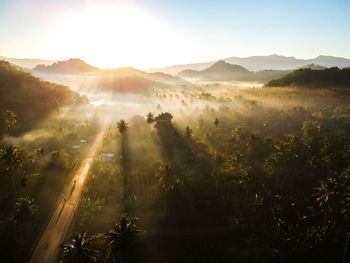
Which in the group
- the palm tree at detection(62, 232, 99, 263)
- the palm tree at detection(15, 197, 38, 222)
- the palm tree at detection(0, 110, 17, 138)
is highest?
the palm tree at detection(0, 110, 17, 138)

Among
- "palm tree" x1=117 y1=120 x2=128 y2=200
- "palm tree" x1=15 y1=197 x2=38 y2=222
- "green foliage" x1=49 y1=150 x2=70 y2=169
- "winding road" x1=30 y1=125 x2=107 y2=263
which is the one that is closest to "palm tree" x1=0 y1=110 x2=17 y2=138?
"green foliage" x1=49 y1=150 x2=70 y2=169

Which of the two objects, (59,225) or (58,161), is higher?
(58,161)

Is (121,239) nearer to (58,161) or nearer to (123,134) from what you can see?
(58,161)

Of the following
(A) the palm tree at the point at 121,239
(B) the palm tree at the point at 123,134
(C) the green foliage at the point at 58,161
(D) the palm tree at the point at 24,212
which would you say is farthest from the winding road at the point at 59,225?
(A) the palm tree at the point at 121,239

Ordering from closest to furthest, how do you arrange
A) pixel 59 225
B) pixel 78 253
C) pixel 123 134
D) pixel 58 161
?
pixel 78 253 < pixel 59 225 < pixel 58 161 < pixel 123 134

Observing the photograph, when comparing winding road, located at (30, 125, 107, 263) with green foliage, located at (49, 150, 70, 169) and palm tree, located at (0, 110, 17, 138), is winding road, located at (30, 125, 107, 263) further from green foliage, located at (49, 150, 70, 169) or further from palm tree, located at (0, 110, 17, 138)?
palm tree, located at (0, 110, 17, 138)

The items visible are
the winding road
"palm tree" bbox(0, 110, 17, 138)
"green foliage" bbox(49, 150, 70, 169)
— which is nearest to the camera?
the winding road

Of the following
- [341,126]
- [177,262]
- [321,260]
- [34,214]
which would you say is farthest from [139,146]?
[341,126]

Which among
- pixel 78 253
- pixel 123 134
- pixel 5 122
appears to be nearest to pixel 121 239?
pixel 78 253

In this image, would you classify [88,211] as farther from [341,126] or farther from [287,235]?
[341,126]

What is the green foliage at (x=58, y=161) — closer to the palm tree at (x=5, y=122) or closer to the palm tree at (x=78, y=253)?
the palm tree at (x=5, y=122)
